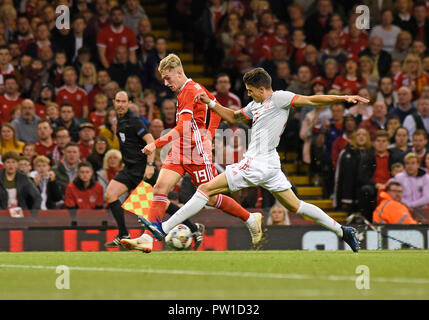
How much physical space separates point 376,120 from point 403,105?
703 mm

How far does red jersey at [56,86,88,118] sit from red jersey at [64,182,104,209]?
110 inches

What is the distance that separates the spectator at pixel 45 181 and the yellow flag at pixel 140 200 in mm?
1724

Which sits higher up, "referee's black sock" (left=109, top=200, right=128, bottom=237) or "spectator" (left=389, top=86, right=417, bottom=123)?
"spectator" (left=389, top=86, right=417, bottom=123)

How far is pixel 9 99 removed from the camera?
16.2 meters

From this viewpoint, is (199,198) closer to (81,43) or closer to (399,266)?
(399,266)

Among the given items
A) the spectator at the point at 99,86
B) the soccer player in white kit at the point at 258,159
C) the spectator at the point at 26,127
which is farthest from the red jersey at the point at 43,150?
the soccer player in white kit at the point at 258,159

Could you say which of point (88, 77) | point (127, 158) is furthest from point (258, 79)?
point (88, 77)

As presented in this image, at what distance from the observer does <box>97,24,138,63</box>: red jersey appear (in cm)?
1736

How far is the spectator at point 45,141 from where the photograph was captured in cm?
1509

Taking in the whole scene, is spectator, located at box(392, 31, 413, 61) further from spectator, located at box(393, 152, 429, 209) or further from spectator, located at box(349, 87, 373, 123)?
spectator, located at box(393, 152, 429, 209)

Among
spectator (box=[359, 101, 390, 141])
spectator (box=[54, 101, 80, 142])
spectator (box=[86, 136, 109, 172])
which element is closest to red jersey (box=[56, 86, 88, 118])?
spectator (box=[54, 101, 80, 142])

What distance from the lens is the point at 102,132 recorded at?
1525 centimetres

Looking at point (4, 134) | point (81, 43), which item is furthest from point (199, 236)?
point (81, 43)

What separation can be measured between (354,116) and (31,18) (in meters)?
6.58
